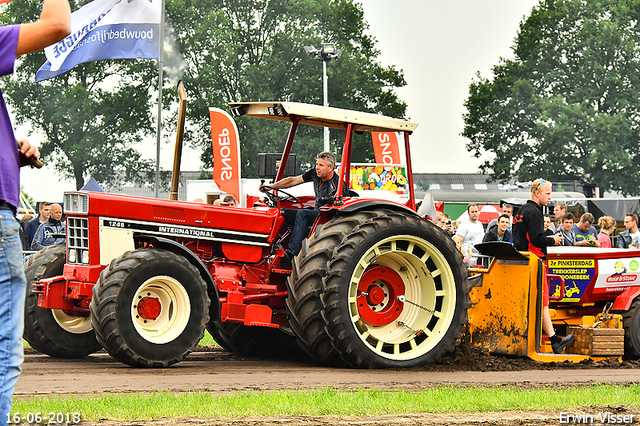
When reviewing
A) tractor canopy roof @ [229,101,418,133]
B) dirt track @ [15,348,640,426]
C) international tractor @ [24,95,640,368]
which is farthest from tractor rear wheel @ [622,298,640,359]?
tractor canopy roof @ [229,101,418,133]

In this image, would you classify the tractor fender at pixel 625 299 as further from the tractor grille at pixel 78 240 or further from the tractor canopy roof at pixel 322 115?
the tractor grille at pixel 78 240

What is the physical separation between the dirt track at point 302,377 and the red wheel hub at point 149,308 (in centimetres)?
52

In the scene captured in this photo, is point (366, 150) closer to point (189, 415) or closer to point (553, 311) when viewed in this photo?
point (553, 311)

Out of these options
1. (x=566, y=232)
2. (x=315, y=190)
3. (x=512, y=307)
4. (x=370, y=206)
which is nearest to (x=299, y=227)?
(x=315, y=190)

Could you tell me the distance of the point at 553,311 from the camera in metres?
9.66

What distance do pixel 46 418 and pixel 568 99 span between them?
136ft

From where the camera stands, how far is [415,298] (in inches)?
338

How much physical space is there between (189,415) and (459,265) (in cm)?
Result: 418

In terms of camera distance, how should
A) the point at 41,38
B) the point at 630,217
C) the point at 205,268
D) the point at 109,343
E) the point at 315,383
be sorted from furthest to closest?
the point at 630,217, the point at 205,268, the point at 109,343, the point at 315,383, the point at 41,38

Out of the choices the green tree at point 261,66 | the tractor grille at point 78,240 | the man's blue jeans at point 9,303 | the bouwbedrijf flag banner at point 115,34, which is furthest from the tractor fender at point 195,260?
the green tree at point 261,66

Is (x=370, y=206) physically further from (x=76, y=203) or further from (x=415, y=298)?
(x=76, y=203)

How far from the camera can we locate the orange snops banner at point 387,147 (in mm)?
25141

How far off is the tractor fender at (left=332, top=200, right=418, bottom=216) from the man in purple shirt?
5.29 m

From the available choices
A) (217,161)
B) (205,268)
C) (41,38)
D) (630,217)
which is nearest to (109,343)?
(205,268)
